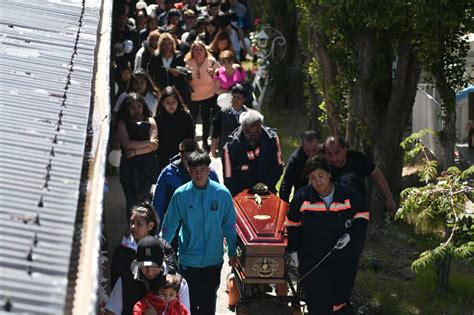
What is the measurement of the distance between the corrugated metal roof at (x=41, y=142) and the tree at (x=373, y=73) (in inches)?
145

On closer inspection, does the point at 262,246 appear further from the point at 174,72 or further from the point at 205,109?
the point at 205,109

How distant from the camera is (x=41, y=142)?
254 inches

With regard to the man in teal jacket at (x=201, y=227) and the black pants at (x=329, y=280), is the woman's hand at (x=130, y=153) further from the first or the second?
the black pants at (x=329, y=280)

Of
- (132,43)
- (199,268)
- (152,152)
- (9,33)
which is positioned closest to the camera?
(9,33)

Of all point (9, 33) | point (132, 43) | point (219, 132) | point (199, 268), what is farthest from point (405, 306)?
point (132, 43)

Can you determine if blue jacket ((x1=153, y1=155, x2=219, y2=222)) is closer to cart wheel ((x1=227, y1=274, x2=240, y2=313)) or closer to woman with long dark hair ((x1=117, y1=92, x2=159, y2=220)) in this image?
cart wheel ((x1=227, y1=274, x2=240, y2=313))

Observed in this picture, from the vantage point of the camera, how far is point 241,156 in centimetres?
1130

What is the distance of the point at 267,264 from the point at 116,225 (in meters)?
4.35

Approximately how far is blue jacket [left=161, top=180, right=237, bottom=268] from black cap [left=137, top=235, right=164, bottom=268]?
48.4 inches

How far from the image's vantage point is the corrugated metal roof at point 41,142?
15.7 ft

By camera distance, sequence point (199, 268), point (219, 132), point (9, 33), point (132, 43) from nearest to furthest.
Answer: point (9, 33), point (199, 268), point (219, 132), point (132, 43)

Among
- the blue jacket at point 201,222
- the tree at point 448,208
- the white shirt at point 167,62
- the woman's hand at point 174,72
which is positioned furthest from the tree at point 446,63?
the white shirt at point 167,62

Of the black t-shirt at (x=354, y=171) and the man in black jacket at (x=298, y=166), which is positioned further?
the man in black jacket at (x=298, y=166)

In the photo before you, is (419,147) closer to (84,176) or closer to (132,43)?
(84,176)
